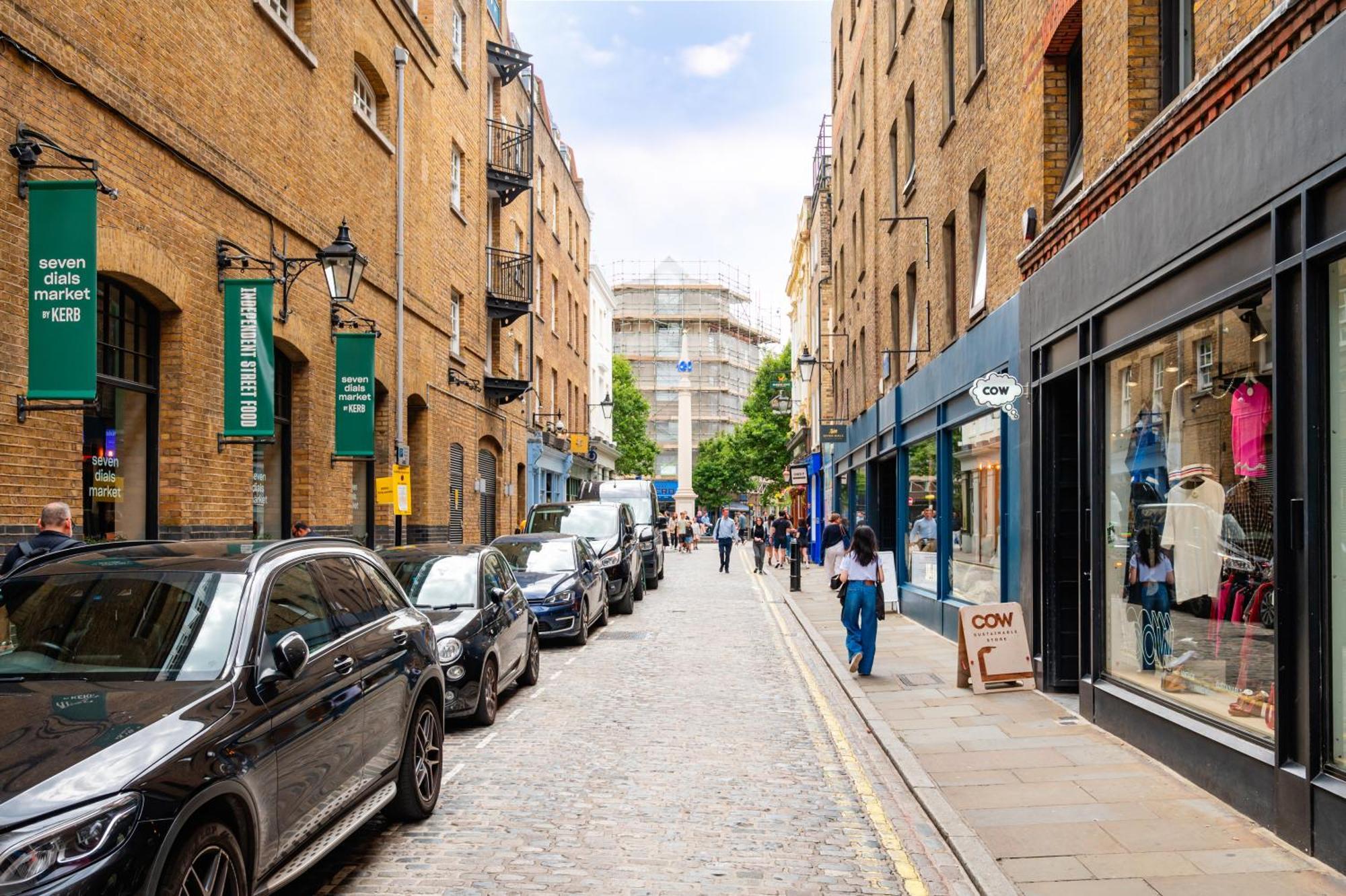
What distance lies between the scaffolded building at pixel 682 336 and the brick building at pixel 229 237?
208 feet

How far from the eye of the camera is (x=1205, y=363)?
7.14m

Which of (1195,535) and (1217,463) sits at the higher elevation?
(1217,463)

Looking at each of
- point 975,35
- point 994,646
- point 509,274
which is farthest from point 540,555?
point 509,274

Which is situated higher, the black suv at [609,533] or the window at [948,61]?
the window at [948,61]

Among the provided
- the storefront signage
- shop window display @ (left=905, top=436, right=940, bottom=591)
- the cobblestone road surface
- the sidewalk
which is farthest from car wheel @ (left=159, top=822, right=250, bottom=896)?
shop window display @ (left=905, top=436, right=940, bottom=591)

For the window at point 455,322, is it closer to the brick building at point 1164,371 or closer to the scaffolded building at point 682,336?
the brick building at point 1164,371

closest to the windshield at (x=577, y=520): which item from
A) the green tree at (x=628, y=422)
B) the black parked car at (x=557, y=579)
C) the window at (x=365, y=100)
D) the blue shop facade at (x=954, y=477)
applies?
the black parked car at (x=557, y=579)

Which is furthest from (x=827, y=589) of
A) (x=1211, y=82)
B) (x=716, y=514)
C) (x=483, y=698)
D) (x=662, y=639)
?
(x=716, y=514)

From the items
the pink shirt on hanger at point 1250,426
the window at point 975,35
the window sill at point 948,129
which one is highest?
the window at point 975,35

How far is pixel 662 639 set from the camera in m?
15.5

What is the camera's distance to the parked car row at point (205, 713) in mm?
3334

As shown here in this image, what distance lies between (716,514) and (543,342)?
50.8 metres

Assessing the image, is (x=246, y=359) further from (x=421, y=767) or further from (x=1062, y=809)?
(x=1062, y=809)

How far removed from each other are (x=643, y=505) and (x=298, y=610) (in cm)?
2340
